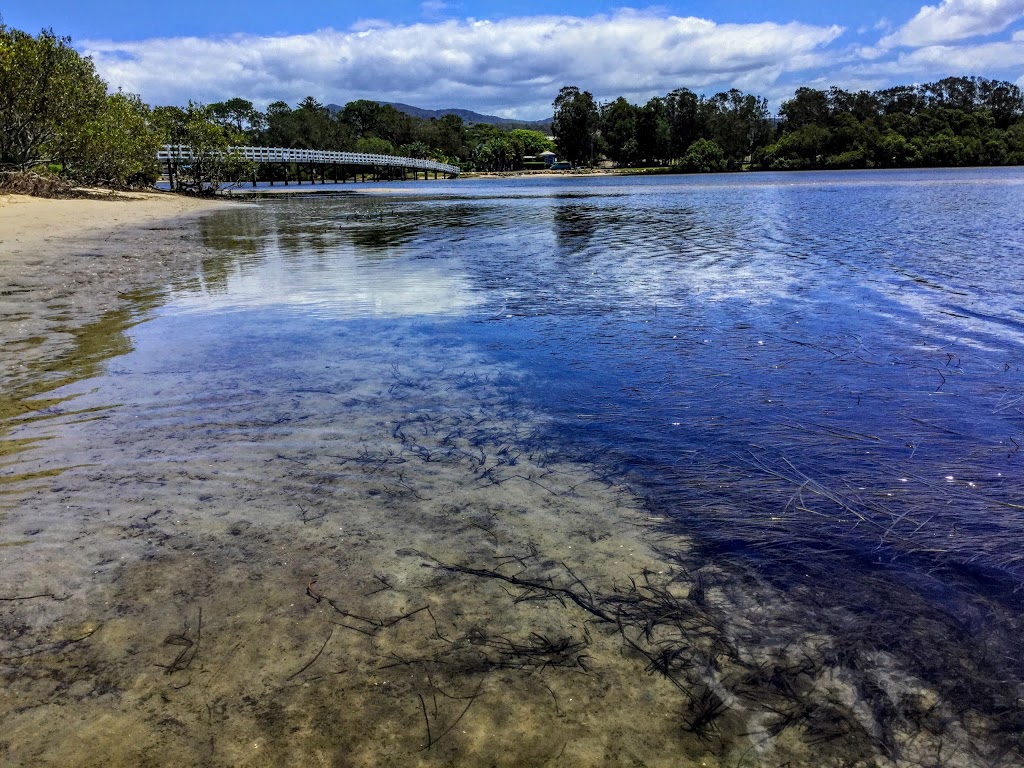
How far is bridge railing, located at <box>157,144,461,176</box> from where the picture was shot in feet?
177

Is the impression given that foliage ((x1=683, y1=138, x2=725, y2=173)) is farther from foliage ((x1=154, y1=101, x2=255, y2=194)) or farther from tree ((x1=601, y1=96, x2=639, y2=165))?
Result: foliage ((x1=154, y1=101, x2=255, y2=194))

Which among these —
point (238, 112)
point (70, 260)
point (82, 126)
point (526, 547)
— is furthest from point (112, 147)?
point (238, 112)

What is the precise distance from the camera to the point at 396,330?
8812 millimetres

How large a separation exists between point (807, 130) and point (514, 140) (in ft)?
254

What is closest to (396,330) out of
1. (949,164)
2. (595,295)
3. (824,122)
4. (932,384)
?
(595,295)

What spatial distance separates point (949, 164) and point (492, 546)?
510 ft

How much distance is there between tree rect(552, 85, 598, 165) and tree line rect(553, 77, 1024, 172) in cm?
27

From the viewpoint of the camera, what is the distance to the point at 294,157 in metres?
81.8

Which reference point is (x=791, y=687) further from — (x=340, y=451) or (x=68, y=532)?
(x=68, y=532)

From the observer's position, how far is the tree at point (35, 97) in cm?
3041

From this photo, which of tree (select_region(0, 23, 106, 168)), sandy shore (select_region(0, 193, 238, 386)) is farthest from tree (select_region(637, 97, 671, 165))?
sandy shore (select_region(0, 193, 238, 386))

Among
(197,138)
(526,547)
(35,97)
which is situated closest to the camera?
(526,547)

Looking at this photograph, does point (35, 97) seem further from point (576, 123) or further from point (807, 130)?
point (576, 123)

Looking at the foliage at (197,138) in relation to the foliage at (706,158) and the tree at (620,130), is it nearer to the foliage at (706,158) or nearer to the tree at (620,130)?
the foliage at (706,158)
